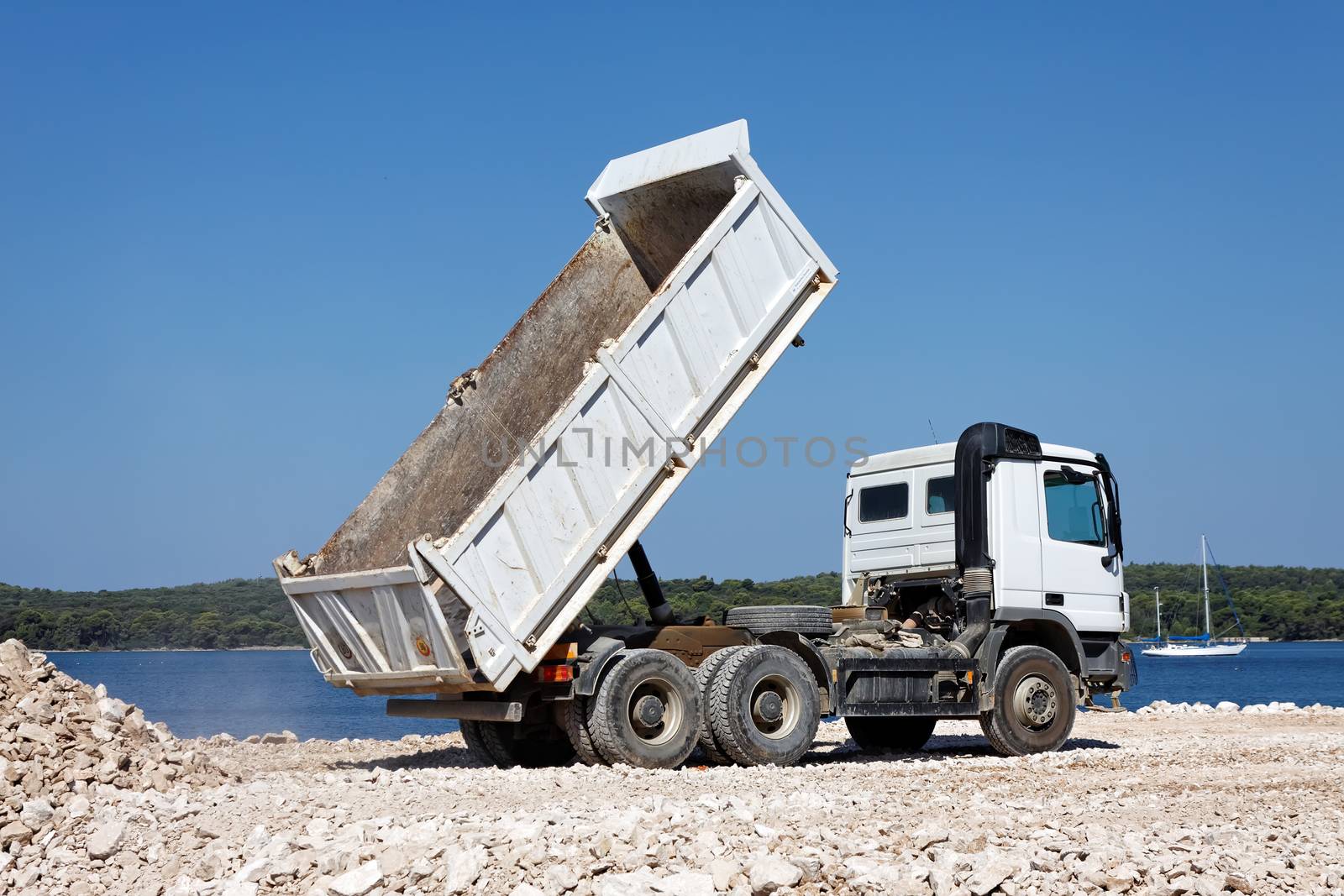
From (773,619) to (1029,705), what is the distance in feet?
8.63

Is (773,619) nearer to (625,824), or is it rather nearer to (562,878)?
(625,824)

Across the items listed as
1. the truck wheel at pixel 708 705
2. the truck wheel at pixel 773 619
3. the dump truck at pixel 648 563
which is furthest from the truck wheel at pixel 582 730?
the truck wheel at pixel 773 619

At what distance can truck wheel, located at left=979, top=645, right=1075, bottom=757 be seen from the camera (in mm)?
12328

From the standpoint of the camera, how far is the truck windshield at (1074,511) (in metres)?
12.8

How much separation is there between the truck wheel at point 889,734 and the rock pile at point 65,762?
20.0 feet

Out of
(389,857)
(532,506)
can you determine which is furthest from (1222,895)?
(532,506)

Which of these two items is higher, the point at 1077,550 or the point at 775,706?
the point at 1077,550

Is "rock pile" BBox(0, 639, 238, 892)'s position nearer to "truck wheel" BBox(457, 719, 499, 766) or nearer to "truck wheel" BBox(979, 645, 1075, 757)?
"truck wheel" BBox(457, 719, 499, 766)

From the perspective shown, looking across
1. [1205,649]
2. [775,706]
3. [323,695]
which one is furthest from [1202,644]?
[775,706]

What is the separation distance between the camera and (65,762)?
9.02 metres

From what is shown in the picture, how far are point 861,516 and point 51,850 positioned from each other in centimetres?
786

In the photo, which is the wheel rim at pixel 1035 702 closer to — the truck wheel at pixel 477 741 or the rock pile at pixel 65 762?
the truck wheel at pixel 477 741

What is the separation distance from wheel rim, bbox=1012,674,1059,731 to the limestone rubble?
1.63 ft

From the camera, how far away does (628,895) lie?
6.34 meters
